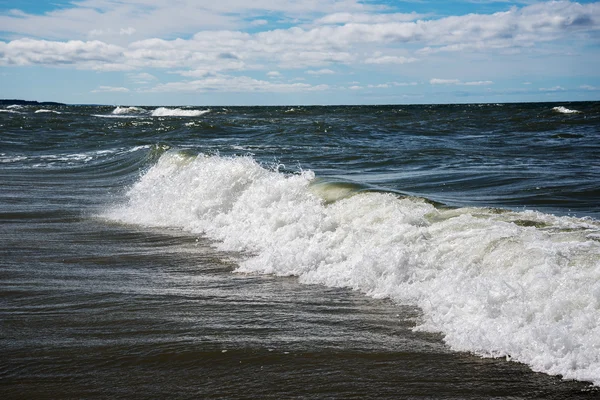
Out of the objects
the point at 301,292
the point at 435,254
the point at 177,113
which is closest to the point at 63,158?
the point at 301,292

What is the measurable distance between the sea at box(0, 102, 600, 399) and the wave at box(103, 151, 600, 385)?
2cm

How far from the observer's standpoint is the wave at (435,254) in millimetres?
4727

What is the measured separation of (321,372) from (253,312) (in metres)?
1.46

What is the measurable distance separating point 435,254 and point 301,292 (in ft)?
4.49

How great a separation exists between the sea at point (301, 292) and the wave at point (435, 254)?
0.02 metres

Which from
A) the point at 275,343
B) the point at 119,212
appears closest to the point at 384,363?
the point at 275,343

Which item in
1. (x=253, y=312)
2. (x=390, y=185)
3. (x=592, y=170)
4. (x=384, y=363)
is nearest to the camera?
(x=384, y=363)

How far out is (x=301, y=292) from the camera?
6.52m

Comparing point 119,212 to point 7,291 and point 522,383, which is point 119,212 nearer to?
point 7,291

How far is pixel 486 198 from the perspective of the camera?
1112 centimetres

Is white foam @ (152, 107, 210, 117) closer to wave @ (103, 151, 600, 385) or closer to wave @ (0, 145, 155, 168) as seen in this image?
wave @ (0, 145, 155, 168)

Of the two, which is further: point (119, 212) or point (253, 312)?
point (119, 212)

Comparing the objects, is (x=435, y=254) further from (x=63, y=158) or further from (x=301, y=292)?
(x=63, y=158)

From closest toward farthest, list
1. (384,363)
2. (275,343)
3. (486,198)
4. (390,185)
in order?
(384,363)
(275,343)
(486,198)
(390,185)
